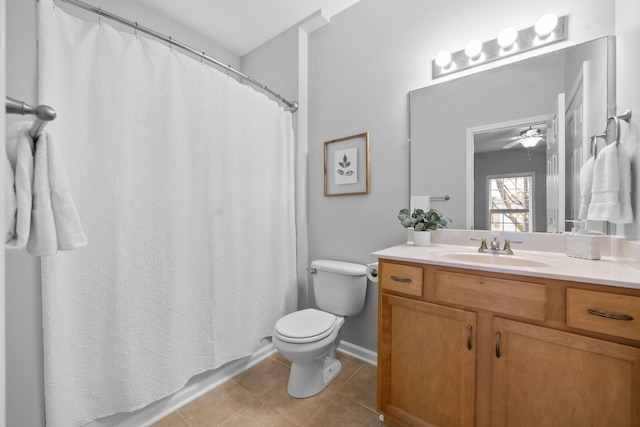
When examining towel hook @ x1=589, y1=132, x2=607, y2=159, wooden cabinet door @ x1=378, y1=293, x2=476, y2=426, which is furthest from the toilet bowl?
towel hook @ x1=589, y1=132, x2=607, y2=159

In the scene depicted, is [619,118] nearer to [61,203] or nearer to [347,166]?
[347,166]

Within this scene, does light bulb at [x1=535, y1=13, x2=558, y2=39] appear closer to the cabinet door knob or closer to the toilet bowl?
the cabinet door knob

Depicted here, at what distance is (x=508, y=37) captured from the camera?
1401mm

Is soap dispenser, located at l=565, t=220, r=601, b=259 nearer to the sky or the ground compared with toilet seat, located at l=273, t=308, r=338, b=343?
nearer to the sky

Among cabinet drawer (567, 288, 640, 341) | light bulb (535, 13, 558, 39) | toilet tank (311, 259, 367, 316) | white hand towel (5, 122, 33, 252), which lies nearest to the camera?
white hand towel (5, 122, 33, 252)

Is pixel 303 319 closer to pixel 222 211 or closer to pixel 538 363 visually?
pixel 222 211

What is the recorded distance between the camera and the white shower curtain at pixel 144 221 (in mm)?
1128

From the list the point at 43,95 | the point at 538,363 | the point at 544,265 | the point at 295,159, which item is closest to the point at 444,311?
the point at 538,363

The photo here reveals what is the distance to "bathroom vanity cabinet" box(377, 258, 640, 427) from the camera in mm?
847

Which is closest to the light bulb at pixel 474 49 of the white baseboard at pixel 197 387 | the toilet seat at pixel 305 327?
the toilet seat at pixel 305 327

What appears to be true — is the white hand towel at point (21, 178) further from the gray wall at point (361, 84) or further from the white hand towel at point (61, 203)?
the gray wall at point (361, 84)

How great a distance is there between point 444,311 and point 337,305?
2.78 feet

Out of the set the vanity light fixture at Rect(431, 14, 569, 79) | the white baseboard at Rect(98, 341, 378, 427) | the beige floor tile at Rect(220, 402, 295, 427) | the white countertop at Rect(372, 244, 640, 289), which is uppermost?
the vanity light fixture at Rect(431, 14, 569, 79)

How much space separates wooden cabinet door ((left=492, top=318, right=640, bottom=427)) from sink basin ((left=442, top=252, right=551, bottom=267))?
0.31 metres
